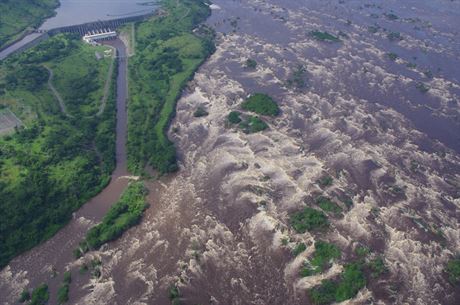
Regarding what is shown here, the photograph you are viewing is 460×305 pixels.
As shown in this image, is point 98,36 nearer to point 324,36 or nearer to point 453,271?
point 324,36

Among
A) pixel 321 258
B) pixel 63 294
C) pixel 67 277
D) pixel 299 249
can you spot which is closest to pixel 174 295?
pixel 63 294

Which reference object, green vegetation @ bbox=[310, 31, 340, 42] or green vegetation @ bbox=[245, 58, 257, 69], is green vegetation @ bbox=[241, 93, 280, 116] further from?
green vegetation @ bbox=[310, 31, 340, 42]

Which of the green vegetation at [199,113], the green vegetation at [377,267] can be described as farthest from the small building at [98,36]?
the green vegetation at [377,267]

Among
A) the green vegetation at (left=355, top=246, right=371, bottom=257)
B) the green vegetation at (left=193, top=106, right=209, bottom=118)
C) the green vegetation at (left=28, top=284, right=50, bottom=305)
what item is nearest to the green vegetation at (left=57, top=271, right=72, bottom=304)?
the green vegetation at (left=28, top=284, right=50, bottom=305)

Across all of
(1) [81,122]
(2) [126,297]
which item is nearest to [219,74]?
(1) [81,122]

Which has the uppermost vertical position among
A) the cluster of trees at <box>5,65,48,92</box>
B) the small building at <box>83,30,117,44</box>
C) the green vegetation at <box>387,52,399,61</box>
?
the green vegetation at <box>387,52,399,61</box>

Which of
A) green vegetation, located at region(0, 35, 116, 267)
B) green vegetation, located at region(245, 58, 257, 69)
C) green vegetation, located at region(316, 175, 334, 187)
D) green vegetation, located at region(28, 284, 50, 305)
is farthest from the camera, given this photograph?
green vegetation, located at region(245, 58, 257, 69)
